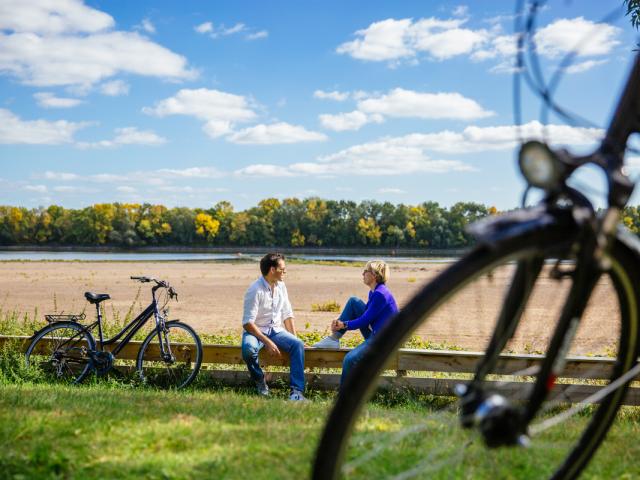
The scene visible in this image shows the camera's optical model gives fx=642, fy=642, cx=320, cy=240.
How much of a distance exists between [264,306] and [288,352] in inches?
21.9

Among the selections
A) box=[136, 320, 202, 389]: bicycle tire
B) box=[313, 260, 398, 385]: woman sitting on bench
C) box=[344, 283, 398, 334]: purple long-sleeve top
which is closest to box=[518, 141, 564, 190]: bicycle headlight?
box=[313, 260, 398, 385]: woman sitting on bench

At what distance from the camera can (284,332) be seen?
6898 millimetres

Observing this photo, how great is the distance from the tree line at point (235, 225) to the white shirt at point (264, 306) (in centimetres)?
10995

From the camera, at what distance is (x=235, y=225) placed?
123688mm

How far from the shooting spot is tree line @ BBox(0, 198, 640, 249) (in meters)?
120

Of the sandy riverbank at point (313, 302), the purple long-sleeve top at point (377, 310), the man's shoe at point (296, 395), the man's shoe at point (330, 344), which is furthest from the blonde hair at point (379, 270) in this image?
the man's shoe at point (296, 395)

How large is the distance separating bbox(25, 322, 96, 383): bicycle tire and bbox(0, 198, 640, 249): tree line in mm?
110000

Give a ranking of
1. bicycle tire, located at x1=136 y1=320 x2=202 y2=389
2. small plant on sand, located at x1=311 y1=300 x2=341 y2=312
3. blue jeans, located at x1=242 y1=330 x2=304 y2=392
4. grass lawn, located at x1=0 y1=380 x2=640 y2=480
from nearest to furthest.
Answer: grass lawn, located at x1=0 y1=380 x2=640 y2=480 → blue jeans, located at x1=242 y1=330 x2=304 y2=392 → bicycle tire, located at x1=136 y1=320 x2=202 y2=389 → small plant on sand, located at x1=311 y1=300 x2=341 y2=312

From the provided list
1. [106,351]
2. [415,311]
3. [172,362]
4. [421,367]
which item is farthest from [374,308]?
[415,311]

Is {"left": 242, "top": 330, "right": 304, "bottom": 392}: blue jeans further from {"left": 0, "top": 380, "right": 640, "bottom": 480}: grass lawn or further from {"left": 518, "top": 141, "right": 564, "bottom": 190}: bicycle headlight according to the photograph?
{"left": 518, "top": 141, "right": 564, "bottom": 190}: bicycle headlight

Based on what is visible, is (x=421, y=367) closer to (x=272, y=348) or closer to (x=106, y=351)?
(x=272, y=348)

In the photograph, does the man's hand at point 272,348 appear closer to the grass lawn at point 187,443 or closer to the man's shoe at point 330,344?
the man's shoe at point 330,344

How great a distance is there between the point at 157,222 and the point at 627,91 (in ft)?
418

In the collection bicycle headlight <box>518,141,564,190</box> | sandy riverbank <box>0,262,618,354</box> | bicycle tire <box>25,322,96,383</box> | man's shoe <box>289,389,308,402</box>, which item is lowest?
sandy riverbank <box>0,262,618,354</box>
